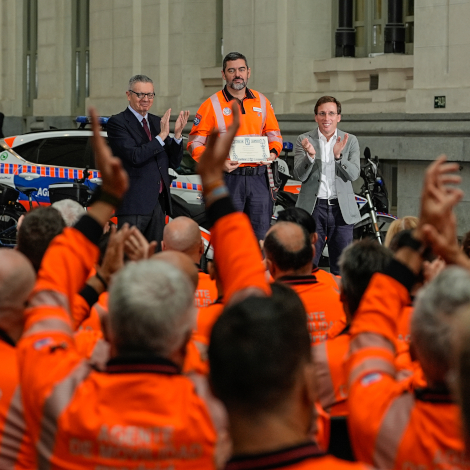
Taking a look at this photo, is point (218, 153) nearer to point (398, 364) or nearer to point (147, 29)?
point (398, 364)

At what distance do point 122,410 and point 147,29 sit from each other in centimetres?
1653

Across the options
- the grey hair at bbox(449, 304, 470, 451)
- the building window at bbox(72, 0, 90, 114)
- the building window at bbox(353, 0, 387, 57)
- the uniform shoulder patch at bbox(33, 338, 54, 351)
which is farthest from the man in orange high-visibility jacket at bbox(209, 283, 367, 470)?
the building window at bbox(72, 0, 90, 114)

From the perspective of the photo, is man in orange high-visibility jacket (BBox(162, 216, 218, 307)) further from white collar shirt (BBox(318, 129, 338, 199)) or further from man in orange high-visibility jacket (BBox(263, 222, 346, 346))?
white collar shirt (BBox(318, 129, 338, 199))

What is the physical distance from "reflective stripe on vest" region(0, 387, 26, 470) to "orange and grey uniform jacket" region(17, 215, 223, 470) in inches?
6.7

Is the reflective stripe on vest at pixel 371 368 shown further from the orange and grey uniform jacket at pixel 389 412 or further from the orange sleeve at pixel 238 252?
the orange sleeve at pixel 238 252

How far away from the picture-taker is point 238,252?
2.94m

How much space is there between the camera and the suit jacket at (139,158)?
879 cm

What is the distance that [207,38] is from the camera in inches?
711

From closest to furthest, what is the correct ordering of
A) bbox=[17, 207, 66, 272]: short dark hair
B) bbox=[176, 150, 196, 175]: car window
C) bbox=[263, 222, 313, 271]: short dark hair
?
bbox=[17, 207, 66, 272]: short dark hair, bbox=[263, 222, 313, 271]: short dark hair, bbox=[176, 150, 196, 175]: car window

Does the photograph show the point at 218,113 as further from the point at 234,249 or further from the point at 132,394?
the point at 132,394

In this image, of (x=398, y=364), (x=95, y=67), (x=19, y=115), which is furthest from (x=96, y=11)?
(x=398, y=364)

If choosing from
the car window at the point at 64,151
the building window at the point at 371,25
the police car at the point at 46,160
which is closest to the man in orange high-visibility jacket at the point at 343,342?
the police car at the point at 46,160

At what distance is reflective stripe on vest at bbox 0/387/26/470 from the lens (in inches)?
119

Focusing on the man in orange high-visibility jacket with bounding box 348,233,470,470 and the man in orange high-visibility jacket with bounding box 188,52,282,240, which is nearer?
the man in orange high-visibility jacket with bounding box 348,233,470,470
